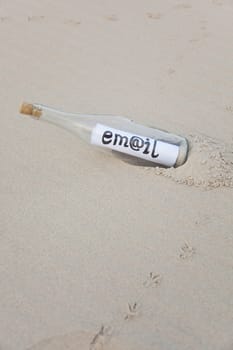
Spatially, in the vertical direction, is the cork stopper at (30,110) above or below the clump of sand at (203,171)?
above

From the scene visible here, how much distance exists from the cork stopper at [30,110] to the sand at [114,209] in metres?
0.12

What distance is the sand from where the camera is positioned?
0.80m

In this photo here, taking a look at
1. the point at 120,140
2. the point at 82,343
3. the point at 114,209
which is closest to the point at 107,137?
the point at 120,140

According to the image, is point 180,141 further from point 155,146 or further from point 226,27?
point 226,27

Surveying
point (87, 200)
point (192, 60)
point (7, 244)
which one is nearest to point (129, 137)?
point (87, 200)

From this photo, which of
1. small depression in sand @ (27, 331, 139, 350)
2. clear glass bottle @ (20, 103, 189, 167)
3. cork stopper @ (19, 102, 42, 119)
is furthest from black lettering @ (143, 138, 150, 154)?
small depression in sand @ (27, 331, 139, 350)

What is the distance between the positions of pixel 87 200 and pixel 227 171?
0.31 metres

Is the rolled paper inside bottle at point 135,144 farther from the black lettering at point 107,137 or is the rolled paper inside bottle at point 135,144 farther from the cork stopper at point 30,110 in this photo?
the cork stopper at point 30,110

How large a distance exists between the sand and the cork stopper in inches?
4.9

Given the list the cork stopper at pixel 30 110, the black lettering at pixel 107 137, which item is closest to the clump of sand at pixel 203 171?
the black lettering at pixel 107 137

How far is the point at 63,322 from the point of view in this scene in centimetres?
79

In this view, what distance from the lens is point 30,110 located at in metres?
1.05

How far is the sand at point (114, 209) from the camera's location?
31.5 inches

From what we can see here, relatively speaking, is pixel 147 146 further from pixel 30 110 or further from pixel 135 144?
pixel 30 110
